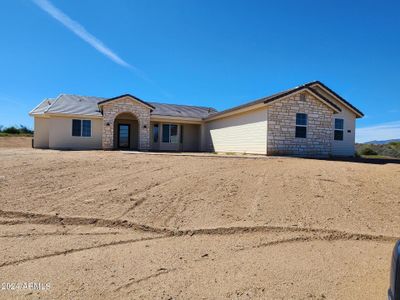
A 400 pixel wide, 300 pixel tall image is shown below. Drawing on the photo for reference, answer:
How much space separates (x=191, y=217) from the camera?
5.34 metres

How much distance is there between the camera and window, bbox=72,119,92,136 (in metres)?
19.4

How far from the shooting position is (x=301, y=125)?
16.0 m

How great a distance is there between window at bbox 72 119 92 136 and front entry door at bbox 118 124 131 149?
9.59 ft

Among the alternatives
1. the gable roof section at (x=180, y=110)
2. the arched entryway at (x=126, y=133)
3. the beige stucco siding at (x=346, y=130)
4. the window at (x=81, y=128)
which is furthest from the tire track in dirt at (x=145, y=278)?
the arched entryway at (x=126, y=133)

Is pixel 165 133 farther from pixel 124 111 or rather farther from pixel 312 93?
pixel 312 93

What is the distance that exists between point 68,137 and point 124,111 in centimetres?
401

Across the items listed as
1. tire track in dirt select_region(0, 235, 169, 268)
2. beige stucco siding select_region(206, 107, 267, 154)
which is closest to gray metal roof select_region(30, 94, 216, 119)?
beige stucco siding select_region(206, 107, 267, 154)

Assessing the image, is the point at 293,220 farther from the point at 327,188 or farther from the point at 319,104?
the point at 319,104

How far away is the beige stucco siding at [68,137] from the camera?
18922mm

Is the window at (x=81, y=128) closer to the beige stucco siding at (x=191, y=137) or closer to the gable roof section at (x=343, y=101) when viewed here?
the beige stucco siding at (x=191, y=137)

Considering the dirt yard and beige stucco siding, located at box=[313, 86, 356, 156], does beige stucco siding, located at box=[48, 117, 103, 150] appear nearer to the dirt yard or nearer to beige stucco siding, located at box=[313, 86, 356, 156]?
the dirt yard

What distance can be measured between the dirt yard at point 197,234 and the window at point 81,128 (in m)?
11.5

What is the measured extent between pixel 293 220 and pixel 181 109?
70.0ft

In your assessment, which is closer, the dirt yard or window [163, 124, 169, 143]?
the dirt yard
